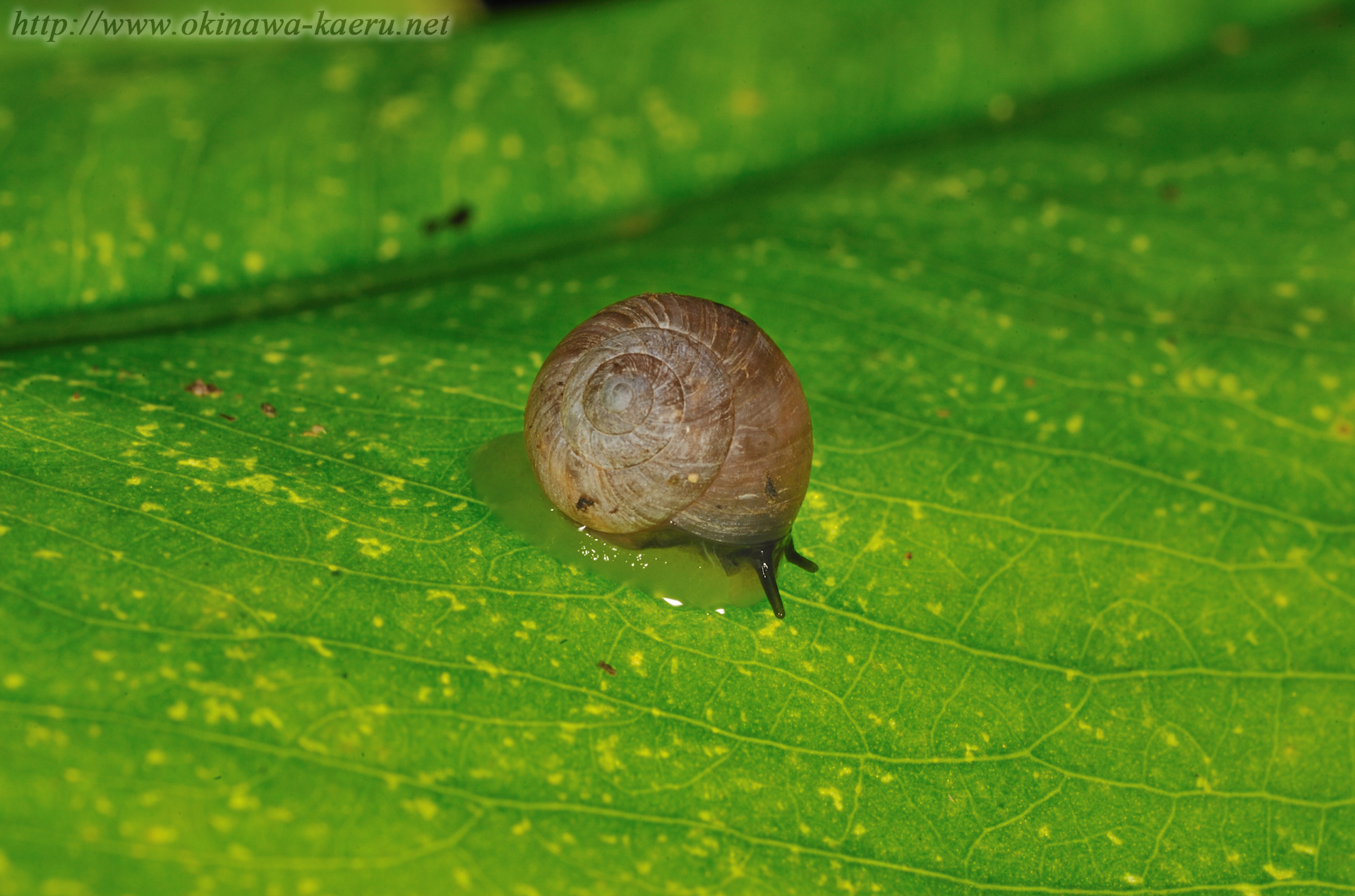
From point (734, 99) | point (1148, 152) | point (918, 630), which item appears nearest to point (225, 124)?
point (734, 99)

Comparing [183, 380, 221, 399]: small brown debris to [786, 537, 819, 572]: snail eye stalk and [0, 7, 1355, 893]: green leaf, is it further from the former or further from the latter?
[786, 537, 819, 572]: snail eye stalk

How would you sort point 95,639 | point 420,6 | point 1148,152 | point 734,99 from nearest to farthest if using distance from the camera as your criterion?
point 95,639
point 1148,152
point 734,99
point 420,6

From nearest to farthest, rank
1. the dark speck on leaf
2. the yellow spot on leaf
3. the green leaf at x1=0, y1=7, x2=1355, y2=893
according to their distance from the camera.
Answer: the green leaf at x1=0, y1=7, x2=1355, y2=893
the yellow spot on leaf
the dark speck on leaf

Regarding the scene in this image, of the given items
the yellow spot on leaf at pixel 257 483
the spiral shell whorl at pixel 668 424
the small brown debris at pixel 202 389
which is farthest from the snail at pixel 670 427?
the small brown debris at pixel 202 389

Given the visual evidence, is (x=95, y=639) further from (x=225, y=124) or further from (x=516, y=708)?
(x=225, y=124)

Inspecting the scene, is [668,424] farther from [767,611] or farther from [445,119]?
[445,119]

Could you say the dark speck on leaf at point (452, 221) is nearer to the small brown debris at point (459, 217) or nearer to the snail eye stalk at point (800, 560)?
the small brown debris at point (459, 217)

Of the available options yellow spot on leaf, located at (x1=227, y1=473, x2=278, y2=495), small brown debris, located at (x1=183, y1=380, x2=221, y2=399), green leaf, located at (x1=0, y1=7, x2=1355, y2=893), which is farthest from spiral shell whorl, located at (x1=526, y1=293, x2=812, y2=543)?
small brown debris, located at (x1=183, y1=380, x2=221, y2=399)
